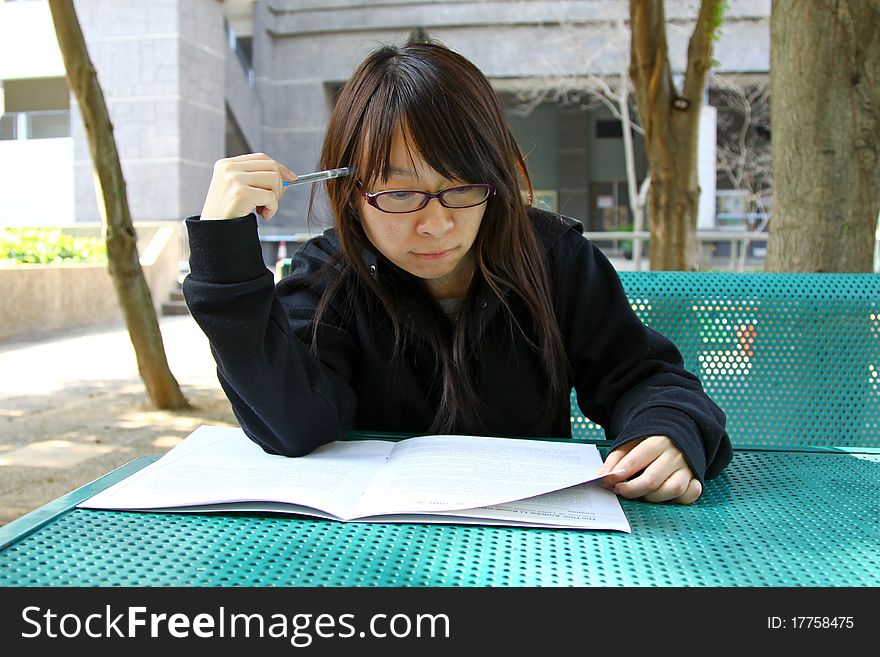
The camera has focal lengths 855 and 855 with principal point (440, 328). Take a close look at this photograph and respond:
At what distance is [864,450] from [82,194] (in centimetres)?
1497

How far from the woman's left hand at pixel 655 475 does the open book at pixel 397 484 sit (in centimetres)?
3

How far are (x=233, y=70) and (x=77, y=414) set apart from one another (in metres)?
13.3

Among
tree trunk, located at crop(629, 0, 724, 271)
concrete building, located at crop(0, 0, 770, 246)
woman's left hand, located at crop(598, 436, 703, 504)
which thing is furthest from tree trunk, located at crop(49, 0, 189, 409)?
concrete building, located at crop(0, 0, 770, 246)

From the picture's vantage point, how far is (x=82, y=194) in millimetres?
14500

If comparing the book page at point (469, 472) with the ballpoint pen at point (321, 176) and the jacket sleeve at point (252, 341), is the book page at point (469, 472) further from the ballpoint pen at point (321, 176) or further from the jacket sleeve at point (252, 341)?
the ballpoint pen at point (321, 176)

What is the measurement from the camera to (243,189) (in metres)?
1.24

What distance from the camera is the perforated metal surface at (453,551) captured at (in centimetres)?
78

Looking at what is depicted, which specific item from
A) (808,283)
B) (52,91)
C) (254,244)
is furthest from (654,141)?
(52,91)

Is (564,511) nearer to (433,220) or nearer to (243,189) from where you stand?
(433,220)

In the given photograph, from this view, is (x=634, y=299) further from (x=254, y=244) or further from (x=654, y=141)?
(x=654, y=141)

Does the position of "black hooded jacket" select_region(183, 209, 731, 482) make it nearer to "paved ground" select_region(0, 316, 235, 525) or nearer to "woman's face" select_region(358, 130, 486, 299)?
"woman's face" select_region(358, 130, 486, 299)

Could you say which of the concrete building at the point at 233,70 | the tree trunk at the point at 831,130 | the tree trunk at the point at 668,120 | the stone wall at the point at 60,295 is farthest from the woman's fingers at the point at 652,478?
the concrete building at the point at 233,70

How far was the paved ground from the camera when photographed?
3.23 m

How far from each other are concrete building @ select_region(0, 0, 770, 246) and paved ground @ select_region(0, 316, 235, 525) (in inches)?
241
